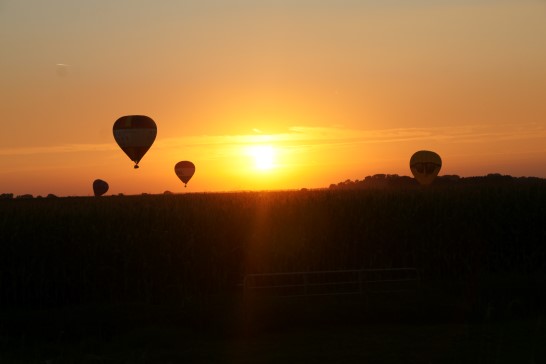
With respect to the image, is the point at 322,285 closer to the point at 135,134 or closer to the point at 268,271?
the point at 268,271

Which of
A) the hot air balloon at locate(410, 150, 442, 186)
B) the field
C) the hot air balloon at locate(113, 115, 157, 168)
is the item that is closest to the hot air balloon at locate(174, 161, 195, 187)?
the hot air balloon at locate(410, 150, 442, 186)

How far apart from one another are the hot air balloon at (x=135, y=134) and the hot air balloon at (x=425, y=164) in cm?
2159

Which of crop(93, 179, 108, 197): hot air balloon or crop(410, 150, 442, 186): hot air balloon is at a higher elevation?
crop(93, 179, 108, 197): hot air balloon

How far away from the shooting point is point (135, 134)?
46.6 meters

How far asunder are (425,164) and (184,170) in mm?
25689

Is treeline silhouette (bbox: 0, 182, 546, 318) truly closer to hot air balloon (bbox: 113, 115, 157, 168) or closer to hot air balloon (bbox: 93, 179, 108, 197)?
hot air balloon (bbox: 113, 115, 157, 168)

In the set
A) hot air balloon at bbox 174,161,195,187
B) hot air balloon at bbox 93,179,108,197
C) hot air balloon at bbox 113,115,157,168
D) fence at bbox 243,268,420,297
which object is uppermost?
hot air balloon at bbox 93,179,108,197

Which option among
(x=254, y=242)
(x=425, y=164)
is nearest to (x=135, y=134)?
(x=254, y=242)

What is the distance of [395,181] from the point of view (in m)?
80.6

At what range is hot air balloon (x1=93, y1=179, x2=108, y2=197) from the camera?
89750 mm

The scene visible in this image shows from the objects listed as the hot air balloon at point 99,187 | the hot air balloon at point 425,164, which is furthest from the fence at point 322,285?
the hot air balloon at point 99,187

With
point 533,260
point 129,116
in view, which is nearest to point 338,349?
point 533,260

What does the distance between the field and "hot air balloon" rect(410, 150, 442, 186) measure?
28.4 meters

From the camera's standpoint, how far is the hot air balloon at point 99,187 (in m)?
89.8
